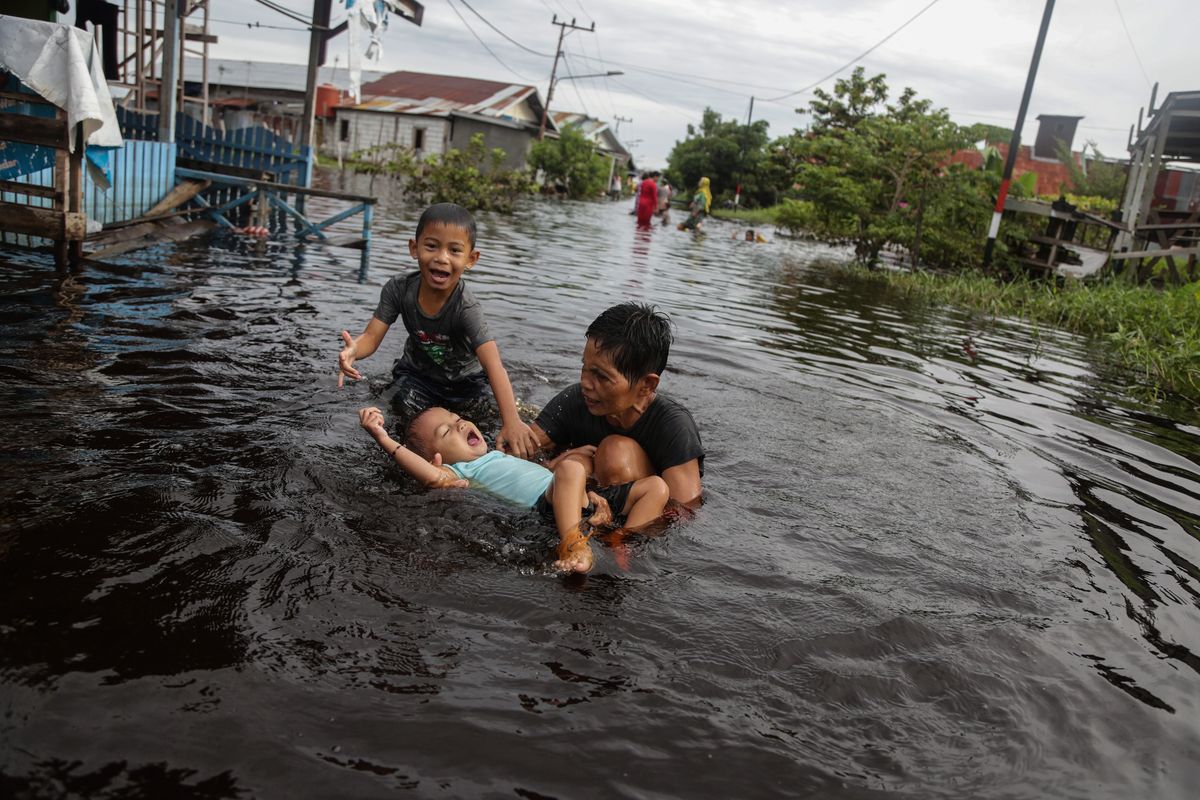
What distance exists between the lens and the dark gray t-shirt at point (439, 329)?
16.1 feet

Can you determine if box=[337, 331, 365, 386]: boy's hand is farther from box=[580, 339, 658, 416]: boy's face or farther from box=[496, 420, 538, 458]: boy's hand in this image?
box=[580, 339, 658, 416]: boy's face

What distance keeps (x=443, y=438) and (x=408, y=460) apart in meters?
0.34

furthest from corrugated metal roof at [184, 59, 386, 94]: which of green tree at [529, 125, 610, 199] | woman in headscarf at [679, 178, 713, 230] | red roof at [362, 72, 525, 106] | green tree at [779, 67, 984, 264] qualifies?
green tree at [779, 67, 984, 264]

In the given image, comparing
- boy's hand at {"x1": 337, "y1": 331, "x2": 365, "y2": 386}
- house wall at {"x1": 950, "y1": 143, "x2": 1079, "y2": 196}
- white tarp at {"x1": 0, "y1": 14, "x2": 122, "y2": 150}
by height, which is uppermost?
house wall at {"x1": 950, "y1": 143, "x2": 1079, "y2": 196}

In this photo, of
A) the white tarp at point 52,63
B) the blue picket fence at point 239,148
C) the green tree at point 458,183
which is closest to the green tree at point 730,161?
the green tree at point 458,183

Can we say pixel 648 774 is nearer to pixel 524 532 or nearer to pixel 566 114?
pixel 524 532

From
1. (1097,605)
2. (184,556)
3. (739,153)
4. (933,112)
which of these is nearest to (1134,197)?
(933,112)

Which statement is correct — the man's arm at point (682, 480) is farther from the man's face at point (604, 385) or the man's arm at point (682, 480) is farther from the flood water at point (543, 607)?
the man's face at point (604, 385)

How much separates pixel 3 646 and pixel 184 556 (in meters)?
0.70

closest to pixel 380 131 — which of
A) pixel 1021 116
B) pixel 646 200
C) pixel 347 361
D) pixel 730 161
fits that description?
pixel 646 200

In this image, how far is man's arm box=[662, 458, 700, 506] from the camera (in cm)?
396

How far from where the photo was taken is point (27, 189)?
7.18 metres

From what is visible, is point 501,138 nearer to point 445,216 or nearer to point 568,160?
point 568,160

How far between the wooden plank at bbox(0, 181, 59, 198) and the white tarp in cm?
60
